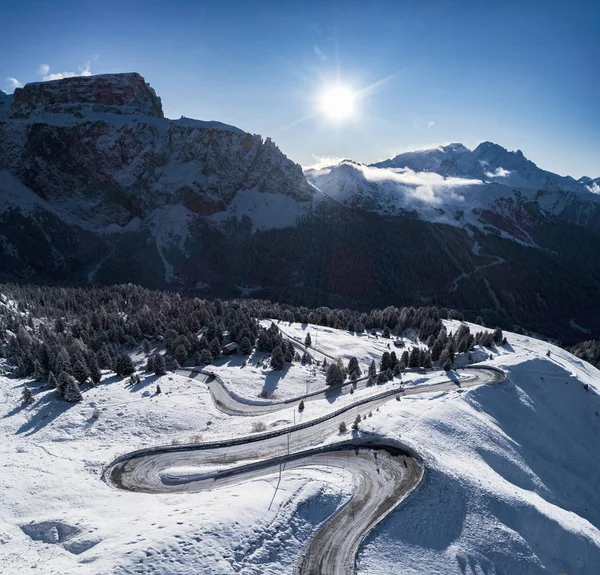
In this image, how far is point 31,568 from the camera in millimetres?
22188

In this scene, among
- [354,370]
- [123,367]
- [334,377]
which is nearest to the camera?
[123,367]

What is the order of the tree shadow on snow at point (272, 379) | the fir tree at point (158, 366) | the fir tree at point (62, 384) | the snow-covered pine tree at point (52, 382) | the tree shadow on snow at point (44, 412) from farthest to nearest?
1. the fir tree at point (158, 366)
2. the tree shadow on snow at point (272, 379)
3. the snow-covered pine tree at point (52, 382)
4. the fir tree at point (62, 384)
5. the tree shadow on snow at point (44, 412)

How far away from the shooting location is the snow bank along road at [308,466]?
27.7 m

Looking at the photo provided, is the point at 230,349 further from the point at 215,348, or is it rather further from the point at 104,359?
the point at 104,359

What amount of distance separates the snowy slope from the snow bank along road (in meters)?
1.12

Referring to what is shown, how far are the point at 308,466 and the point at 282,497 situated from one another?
622 centimetres

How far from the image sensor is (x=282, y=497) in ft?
97.7

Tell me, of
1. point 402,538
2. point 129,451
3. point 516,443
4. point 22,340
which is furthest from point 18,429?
point 516,443

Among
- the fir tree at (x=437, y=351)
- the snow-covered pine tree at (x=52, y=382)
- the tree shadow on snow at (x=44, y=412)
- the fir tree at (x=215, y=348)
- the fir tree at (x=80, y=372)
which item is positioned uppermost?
the fir tree at (x=437, y=351)

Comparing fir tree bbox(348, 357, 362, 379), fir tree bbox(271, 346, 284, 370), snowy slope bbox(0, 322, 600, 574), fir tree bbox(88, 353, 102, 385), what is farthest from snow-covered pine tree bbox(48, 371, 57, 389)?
fir tree bbox(348, 357, 362, 379)

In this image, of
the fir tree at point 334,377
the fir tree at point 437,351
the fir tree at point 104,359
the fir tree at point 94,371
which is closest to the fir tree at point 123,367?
the fir tree at point 94,371

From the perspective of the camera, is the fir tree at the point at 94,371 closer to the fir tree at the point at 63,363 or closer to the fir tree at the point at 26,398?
the fir tree at the point at 63,363

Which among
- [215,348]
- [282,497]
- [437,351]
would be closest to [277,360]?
[215,348]

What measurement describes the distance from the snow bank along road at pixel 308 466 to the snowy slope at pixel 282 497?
1121 mm
